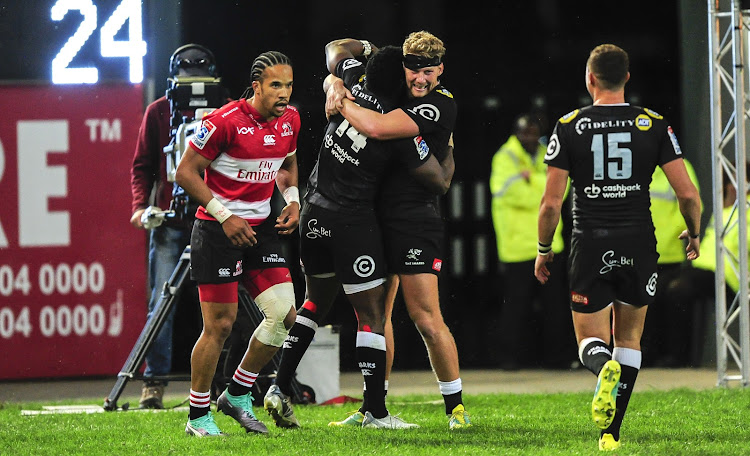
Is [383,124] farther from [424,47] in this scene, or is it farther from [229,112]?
[229,112]

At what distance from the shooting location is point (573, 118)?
18.1 feet

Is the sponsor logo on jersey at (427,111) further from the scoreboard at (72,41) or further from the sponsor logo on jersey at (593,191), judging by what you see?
the scoreboard at (72,41)

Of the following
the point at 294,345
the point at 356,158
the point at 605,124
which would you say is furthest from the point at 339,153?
the point at 605,124

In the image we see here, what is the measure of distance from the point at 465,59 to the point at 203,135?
4507mm

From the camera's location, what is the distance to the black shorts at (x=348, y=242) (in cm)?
615

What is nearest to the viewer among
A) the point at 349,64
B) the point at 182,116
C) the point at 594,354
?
the point at 594,354

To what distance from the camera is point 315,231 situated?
20.6 ft

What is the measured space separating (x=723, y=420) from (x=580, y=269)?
1.75 meters

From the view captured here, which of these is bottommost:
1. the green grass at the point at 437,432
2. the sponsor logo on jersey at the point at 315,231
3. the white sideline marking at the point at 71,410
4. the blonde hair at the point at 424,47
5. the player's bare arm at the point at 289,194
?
the white sideline marking at the point at 71,410

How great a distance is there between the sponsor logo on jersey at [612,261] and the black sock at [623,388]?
406 mm

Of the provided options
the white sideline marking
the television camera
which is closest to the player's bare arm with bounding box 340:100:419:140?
the television camera

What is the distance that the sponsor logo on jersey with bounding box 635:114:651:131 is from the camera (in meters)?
5.43

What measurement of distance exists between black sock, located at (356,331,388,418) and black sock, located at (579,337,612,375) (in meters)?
1.13

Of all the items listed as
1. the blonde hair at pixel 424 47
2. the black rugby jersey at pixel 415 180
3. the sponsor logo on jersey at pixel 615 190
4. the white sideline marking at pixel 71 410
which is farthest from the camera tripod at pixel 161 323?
the sponsor logo on jersey at pixel 615 190
